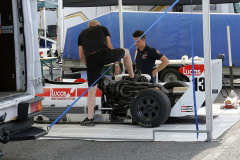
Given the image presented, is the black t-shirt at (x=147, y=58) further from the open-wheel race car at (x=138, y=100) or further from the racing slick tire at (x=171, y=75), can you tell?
the racing slick tire at (x=171, y=75)

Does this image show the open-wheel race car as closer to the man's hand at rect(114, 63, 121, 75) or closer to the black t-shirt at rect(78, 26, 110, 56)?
the man's hand at rect(114, 63, 121, 75)

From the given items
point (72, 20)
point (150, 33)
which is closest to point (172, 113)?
point (150, 33)

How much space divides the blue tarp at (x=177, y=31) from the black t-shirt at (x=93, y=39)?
6.40m

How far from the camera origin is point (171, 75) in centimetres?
1456

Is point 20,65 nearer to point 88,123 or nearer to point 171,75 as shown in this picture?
point 88,123

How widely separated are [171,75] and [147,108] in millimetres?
6452

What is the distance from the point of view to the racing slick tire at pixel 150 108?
8062 mm

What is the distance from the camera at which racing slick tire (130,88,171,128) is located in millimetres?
8062

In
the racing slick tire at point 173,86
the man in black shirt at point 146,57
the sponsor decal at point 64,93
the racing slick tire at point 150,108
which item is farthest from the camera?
the man in black shirt at point 146,57

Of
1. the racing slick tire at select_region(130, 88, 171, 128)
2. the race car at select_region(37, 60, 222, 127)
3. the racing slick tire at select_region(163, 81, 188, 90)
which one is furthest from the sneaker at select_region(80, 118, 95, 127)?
the racing slick tire at select_region(163, 81, 188, 90)

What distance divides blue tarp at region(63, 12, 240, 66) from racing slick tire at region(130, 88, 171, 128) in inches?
262

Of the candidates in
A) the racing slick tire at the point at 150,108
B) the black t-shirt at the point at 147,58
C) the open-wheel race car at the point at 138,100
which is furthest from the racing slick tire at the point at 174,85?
the racing slick tire at the point at 150,108

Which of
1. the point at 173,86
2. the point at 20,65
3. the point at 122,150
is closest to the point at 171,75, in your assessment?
the point at 173,86

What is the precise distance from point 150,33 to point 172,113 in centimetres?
700
